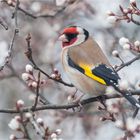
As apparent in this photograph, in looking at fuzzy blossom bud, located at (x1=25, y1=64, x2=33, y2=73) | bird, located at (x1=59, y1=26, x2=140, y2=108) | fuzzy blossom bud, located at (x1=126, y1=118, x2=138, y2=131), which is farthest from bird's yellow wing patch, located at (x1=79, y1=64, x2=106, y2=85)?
fuzzy blossom bud, located at (x1=126, y1=118, x2=138, y2=131)

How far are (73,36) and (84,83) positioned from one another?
0.74 metres

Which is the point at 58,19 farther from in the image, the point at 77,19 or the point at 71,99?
the point at 71,99

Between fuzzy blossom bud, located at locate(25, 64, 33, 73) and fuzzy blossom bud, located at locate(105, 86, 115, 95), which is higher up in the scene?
fuzzy blossom bud, located at locate(25, 64, 33, 73)

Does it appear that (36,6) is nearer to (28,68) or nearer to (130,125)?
(28,68)

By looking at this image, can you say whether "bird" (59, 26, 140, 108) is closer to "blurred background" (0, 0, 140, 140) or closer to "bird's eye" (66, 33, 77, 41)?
"bird's eye" (66, 33, 77, 41)

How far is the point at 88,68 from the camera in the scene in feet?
18.3

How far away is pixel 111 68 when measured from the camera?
18.1ft

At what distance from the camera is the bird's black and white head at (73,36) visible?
239 inches

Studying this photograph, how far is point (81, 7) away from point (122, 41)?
2.65 metres

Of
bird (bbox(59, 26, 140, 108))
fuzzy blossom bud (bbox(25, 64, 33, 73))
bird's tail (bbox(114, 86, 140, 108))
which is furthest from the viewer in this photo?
bird (bbox(59, 26, 140, 108))

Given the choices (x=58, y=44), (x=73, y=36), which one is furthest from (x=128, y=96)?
(x=58, y=44)

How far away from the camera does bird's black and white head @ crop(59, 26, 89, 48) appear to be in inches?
239

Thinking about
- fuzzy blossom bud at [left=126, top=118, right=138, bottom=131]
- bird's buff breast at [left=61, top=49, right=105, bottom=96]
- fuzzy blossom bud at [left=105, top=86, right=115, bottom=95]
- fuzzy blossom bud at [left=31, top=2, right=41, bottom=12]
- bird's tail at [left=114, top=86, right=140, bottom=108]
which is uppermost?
fuzzy blossom bud at [left=31, top=2, right=41, bottom=12]

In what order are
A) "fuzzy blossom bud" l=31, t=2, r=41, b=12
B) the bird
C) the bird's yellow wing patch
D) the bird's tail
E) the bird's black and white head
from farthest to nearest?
1. "fuzzy blossom bud" l=31, t=2, r=41, b=12
2. the bird's black and white head
3. the bird's yellow wing patch
4. the bird
5. the bird's tail
